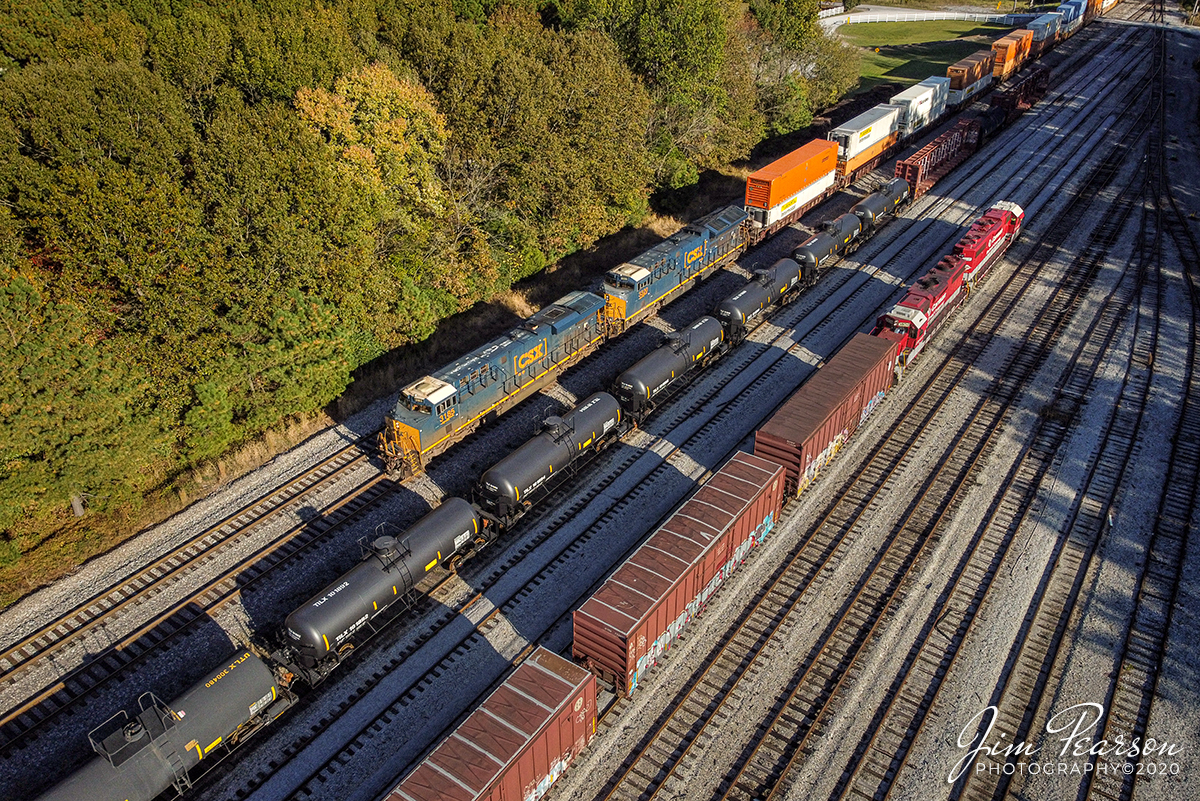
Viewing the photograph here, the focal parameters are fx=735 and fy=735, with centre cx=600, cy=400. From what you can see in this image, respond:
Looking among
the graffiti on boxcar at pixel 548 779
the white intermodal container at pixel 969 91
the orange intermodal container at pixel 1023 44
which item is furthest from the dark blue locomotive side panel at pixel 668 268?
the orange intermodal container at pixel 1023 44

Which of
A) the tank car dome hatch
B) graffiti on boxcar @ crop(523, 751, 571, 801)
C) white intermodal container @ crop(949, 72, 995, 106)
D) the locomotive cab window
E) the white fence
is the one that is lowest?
graffiti on boxcar @ crop(523, 751, 571, 801)

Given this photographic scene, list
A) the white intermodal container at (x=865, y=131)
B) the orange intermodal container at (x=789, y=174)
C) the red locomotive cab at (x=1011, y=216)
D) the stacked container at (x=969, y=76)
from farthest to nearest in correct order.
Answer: the stacked container at (x=969, y=76)
the white intermodal container at (x=865, y=131)
the orange intermodal container at (x=789, y=174)
the red locomotive cab at (x=1011, y=216)

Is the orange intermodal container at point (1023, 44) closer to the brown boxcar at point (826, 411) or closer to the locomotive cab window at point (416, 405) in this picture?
the brown boxcar at point (826, 411)

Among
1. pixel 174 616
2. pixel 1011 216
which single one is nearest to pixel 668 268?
pixel 1011 216

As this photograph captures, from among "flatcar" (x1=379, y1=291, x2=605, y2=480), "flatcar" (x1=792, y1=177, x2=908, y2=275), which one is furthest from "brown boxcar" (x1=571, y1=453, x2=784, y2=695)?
"flatcar" (x1=792, y1=177, x2=908, y2=275)

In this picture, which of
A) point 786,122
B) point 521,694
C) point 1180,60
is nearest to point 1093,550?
point 521,694

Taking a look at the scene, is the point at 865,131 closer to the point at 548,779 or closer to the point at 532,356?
the point at 532,356

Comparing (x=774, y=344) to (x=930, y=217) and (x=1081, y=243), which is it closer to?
(x=930, y=217)

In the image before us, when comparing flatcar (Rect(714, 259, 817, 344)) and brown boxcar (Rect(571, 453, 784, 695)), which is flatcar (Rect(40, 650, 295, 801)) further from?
flatcar (Rect(714, 259, 817, 344))
